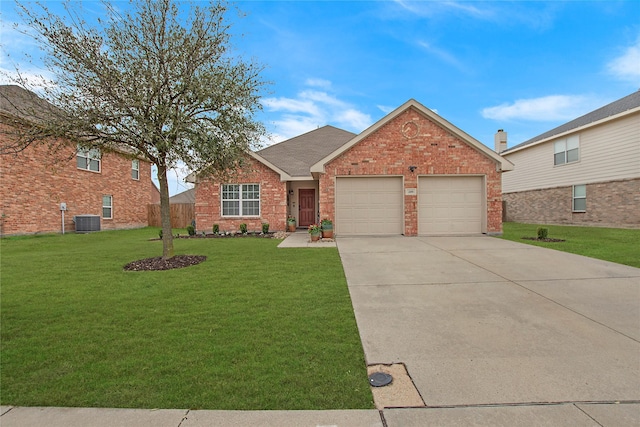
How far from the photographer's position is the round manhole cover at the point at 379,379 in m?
2.68

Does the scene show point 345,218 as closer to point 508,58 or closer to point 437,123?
point 437,123

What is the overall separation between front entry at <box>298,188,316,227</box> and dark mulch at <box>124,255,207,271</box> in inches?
→ 372

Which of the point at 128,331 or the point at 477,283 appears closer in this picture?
the point at 128,331

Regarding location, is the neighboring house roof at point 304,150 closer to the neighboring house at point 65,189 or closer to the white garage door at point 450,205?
the white garage door at point 450,205

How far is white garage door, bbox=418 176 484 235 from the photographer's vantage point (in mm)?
13141

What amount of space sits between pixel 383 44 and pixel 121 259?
484 inches

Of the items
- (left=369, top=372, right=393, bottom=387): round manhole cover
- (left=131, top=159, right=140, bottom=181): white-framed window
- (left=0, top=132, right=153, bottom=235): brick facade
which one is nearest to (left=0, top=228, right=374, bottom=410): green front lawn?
(left=369, top=372, right=393, bottom=387): round manhole cover

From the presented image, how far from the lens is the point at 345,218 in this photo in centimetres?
1323

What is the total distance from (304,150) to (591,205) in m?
16.4

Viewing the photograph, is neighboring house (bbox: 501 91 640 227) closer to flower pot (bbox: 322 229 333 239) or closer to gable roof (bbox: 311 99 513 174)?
gable roof (bbox: 311 99 513 174)

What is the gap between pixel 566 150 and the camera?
18688 mm

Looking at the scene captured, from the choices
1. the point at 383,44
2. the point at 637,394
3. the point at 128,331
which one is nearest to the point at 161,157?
the point at 128,331

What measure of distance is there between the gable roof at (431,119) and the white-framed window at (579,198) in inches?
340

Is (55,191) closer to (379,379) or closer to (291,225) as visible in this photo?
(291,225)
